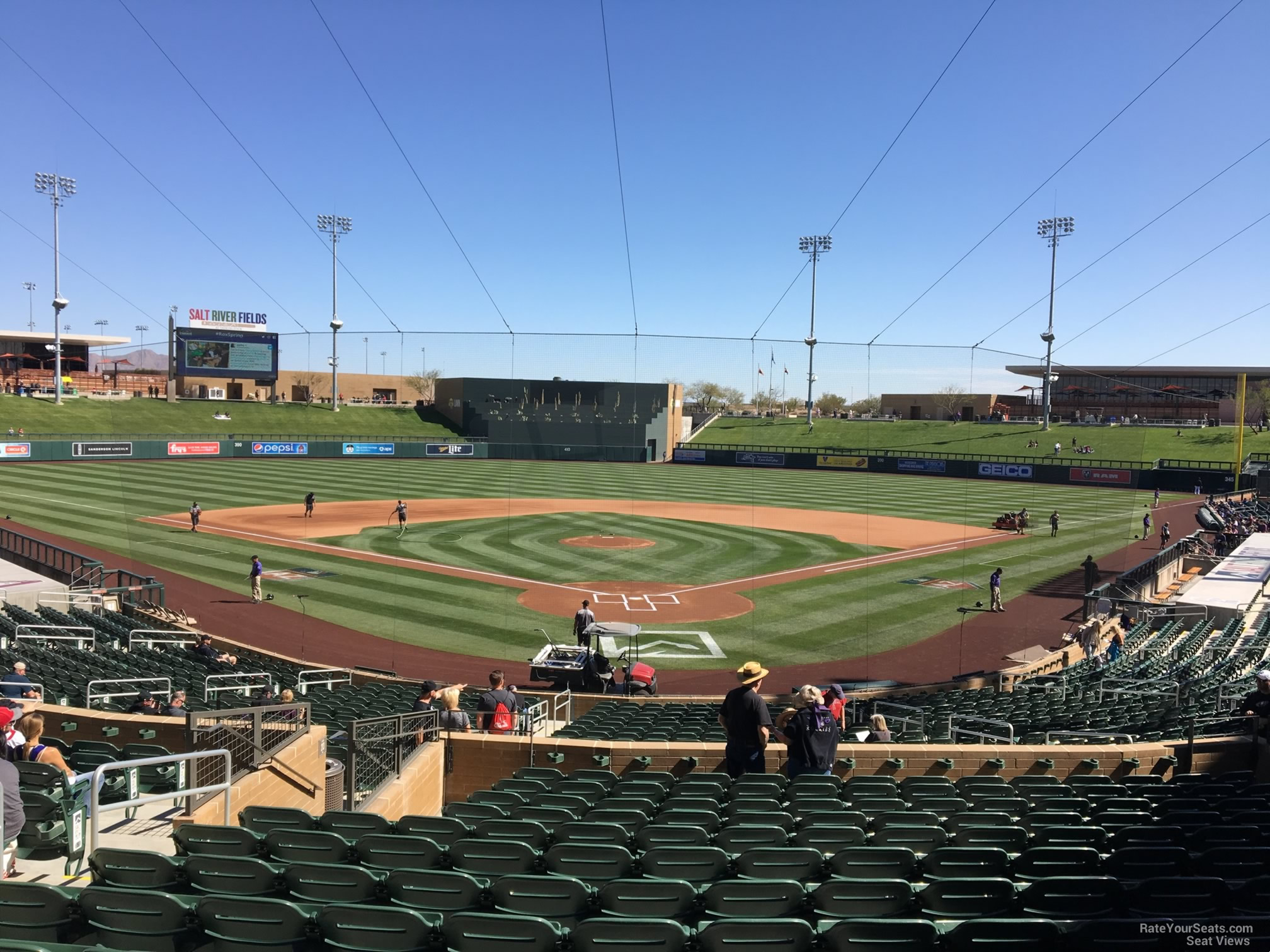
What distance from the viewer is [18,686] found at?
396 inches

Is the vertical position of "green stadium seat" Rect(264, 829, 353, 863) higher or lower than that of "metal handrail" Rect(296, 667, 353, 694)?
higher

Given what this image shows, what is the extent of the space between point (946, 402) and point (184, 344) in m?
63.5

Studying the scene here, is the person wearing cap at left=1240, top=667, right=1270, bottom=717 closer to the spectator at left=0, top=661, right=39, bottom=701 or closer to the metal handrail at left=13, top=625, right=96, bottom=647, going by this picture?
the spectator at left=0, top=661, right=39, bottom=701

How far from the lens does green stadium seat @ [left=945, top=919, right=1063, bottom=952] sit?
12.4 feet

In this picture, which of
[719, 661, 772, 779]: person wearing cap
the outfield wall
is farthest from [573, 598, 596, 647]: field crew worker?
the outfield wall

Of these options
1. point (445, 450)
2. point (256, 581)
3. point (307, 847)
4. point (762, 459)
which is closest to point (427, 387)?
point (445, 450)

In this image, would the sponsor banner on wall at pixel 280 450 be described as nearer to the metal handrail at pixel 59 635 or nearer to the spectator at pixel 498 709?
the metal handrail at pixel 59 635

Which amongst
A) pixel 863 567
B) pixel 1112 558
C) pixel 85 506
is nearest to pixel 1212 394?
pixel 1112 558

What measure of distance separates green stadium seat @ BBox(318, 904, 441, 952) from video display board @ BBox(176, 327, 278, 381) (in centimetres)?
7380

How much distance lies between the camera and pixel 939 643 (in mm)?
22000

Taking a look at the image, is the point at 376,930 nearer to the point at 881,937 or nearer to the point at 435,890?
the point at 435,890

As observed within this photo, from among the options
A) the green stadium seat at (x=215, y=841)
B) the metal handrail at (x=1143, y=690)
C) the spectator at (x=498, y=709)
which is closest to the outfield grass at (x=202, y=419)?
the spectator at (x=498, y=709)

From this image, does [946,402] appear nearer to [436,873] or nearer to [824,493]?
[824,493]

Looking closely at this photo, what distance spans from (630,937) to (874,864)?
1763mm
